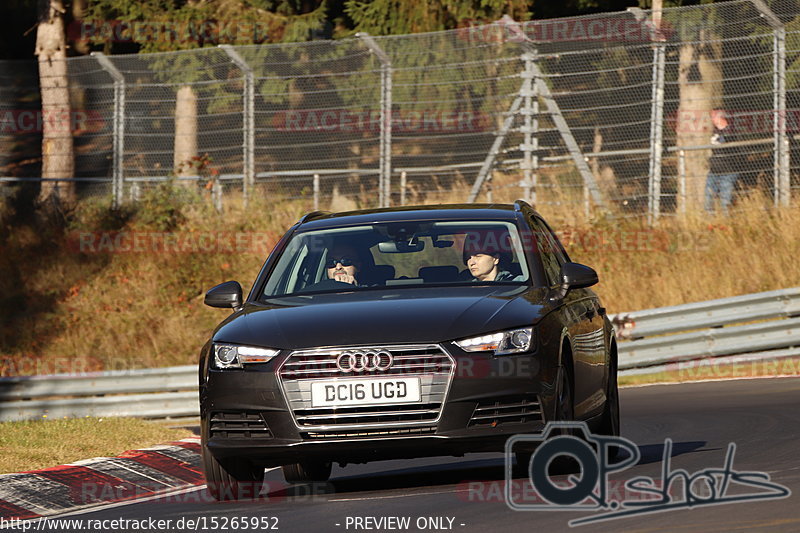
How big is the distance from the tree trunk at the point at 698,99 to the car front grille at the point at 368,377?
14455 millimetres

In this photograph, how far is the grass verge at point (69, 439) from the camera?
11.6 meters

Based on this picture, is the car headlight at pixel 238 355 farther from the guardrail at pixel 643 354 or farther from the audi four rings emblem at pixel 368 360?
the guardrail at pixel 643 354

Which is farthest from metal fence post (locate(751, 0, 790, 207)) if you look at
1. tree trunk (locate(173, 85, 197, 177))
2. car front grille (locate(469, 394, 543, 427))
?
car front grille (locate(469, 394, 543, 427))

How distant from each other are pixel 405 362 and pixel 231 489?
1.51 metres

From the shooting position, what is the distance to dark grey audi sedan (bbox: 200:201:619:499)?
8414 millimetres

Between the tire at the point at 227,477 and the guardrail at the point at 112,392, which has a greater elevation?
the tire at the point at 227,477

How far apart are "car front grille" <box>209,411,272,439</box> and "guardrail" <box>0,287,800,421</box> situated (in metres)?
9.60

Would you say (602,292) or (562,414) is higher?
(562,414)

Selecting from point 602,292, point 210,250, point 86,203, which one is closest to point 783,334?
point 602,292

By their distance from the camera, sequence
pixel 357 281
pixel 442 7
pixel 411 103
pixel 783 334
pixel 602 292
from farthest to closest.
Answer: pixel 442 7 → pixel 411 103 → pixel 602 292 → pixel 783 334 → pixel 357 281

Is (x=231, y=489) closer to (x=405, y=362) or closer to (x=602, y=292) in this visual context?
(x=405, y=362)

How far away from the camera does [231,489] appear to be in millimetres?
9258

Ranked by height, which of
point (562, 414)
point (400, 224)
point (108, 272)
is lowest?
point (108, 272)

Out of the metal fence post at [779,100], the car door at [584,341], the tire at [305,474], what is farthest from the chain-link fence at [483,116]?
the tire at [305,474]
